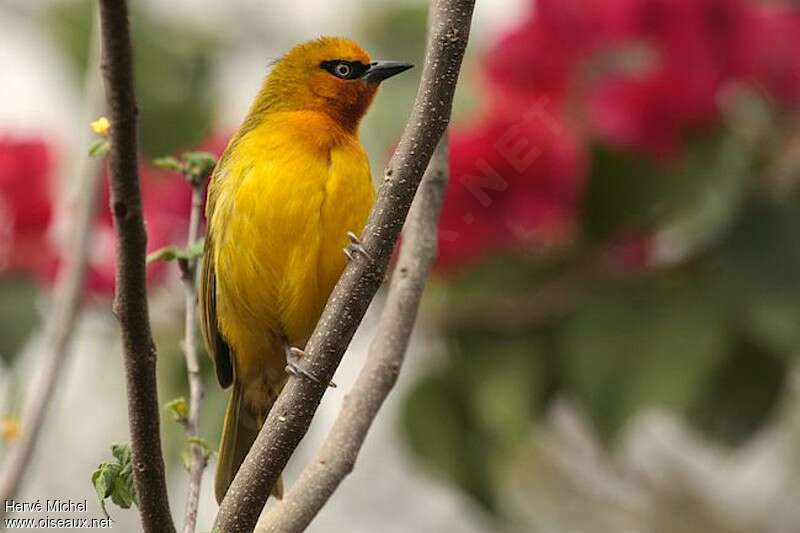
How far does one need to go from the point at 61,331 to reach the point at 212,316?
32 centimetres

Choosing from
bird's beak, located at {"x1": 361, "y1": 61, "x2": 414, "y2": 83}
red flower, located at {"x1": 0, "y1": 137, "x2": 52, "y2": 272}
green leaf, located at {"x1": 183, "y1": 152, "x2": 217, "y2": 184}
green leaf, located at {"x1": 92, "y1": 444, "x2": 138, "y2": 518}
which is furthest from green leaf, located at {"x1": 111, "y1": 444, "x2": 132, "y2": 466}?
red flower, located at {"x1": 0, "y1": 137, "x2": 52, "y2": 272}

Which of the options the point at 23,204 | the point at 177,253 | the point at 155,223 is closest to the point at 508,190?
the point at 155,223

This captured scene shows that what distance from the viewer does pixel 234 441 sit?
2305 millimetres

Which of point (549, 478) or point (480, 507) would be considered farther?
point (549, 478)

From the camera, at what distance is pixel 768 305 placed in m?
2.73

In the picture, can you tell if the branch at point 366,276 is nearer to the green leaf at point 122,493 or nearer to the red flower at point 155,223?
the green leaf at point 122,493

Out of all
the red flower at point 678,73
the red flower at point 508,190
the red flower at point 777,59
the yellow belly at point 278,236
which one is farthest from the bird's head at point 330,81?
the red flower at point 777,59

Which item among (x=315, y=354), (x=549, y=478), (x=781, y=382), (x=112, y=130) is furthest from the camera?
(x=549, y=478)

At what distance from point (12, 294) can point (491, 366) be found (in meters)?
1.08

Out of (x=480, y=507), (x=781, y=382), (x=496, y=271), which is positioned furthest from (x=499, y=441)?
(x=781, y=382)

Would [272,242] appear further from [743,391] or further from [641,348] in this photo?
[743,391]

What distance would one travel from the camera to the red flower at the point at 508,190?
2.90 metres

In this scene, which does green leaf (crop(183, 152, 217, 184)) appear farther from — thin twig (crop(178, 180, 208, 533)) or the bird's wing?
the bird's wing

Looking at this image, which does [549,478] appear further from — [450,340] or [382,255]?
[382,255]
